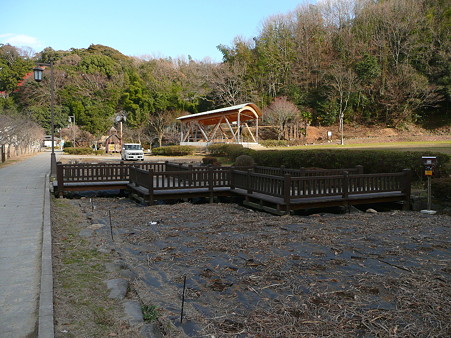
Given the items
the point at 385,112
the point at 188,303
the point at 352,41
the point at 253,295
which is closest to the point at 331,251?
the point at 253,295

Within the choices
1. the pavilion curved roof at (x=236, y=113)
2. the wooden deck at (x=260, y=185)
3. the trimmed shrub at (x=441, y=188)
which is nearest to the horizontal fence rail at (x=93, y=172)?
the wooden deck at (x=260, y=185)

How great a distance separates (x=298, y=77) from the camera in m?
54.3

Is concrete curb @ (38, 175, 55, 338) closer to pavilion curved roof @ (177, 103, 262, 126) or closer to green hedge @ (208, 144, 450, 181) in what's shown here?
green hedge @ (208, 144, 450, 181)

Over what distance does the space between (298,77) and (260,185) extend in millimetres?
47087

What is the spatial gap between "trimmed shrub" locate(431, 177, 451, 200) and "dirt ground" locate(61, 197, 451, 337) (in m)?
1.23

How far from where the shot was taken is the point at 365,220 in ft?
29.4

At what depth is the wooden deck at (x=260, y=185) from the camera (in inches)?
384

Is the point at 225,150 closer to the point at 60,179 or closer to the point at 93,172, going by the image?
the point at 93,172

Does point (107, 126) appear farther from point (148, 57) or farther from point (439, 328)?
point (439, 328)

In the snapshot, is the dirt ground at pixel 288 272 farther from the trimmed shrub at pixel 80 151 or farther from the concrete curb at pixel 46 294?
the trimmed shrub at pixel 80 151

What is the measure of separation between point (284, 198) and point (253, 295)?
5.30 metres

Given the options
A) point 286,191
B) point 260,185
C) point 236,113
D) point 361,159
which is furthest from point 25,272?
point 236,113

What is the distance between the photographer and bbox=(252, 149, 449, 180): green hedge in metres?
12.5

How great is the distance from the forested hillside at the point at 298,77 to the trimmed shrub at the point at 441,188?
3710cm
